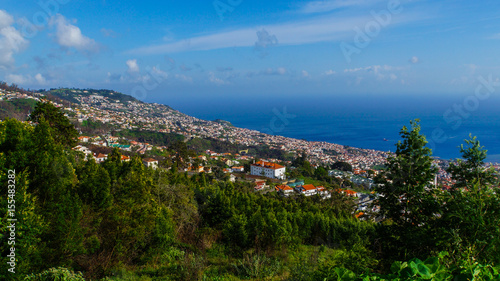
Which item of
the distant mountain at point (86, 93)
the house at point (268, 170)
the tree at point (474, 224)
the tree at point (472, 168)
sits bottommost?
the tree at point (474, 224)

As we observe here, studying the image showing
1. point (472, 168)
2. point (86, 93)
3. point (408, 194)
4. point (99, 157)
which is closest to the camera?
point (472, 168)

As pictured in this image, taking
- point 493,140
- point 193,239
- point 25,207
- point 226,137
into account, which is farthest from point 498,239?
point 226,137

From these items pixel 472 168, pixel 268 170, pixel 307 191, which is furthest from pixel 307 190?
pixel 472 168

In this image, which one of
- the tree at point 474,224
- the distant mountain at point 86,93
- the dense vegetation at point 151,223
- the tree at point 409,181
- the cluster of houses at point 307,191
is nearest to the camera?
the tree at point 474,224

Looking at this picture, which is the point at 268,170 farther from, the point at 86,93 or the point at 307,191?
the point at 86,93

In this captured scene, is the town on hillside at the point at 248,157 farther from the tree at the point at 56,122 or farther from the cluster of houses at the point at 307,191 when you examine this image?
the tree at the point at 56,122

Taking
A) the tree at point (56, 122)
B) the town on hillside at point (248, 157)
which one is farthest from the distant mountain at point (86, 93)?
the tree at point (56, 122)

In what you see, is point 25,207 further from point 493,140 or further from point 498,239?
point 493,140
